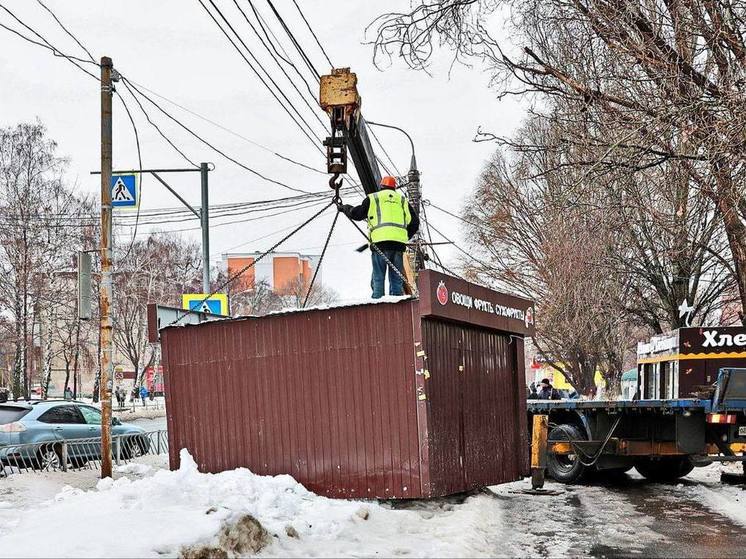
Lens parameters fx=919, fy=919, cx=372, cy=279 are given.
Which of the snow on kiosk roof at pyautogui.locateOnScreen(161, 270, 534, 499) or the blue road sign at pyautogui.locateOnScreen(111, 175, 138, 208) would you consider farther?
the blue road sign at pyautogui.locateOnScreen(111, 175, 138, 208)

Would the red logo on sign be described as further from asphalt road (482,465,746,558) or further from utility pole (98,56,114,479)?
utility pole (98,56,114,479)

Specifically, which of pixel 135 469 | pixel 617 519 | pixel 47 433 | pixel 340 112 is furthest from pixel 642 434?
pixel 47 433

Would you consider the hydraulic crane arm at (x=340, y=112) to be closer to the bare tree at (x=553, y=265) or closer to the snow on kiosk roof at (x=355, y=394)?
the snow on kiosk roof at (x=355, y=394)

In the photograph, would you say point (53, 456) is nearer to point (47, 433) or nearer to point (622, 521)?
point (47, 433)

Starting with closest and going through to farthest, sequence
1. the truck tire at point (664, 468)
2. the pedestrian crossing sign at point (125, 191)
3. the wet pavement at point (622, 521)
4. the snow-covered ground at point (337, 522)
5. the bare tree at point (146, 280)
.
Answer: the snow-covered ground at point (337, 522) < the wet pavement at point (622, 521) < the pedestrian crossing sign at point (125, 191) < the truck tire at point (664, 468) < the bare tree at point (146, 280)

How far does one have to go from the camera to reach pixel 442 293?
10023 millimetres

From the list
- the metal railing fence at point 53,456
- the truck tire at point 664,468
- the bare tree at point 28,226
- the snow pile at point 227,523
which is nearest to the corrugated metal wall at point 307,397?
the snow pile at point 227,523

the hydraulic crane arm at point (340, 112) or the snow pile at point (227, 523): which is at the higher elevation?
the hydraulic crane arm at point (340, 112)

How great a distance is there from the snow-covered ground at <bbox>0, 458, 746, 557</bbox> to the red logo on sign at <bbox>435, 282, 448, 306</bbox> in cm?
226

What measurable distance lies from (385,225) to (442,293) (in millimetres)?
1500

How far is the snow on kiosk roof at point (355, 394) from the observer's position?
998 centimetres

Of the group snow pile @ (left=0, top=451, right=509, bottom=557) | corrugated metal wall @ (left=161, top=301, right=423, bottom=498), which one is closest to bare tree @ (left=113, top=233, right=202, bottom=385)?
corrugated metal wall @ (left=161, top=301, right=423, bottom=498)

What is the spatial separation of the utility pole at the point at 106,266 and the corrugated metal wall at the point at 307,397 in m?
1.56

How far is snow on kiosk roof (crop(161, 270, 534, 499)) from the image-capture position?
32.7 feet
